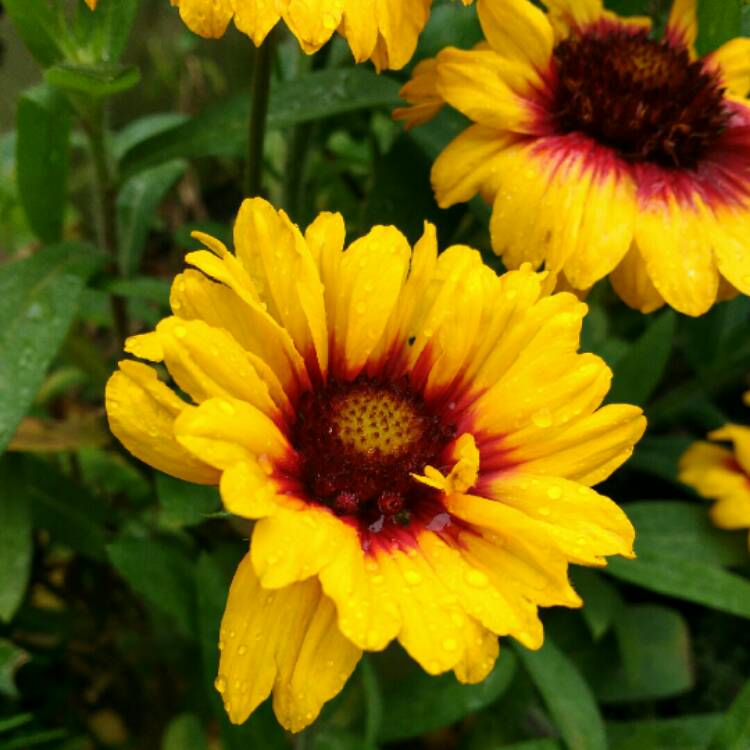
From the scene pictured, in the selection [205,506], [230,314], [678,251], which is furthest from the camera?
[205,506]

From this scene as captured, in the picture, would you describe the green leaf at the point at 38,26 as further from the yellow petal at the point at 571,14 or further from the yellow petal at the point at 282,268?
the yellow petal at the point at 571,14

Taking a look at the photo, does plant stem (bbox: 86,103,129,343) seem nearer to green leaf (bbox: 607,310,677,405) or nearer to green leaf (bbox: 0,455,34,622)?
green leaf (bbox: 0,455,34,622)

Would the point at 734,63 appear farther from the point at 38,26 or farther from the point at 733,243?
the point at 38,26

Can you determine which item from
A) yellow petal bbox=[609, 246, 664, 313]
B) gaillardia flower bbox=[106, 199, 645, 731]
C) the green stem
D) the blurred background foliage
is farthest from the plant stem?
yellow petal bbox=[609, 246, 664, 313]

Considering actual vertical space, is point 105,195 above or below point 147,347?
below

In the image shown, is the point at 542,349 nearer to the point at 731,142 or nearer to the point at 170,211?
the point at 731,142

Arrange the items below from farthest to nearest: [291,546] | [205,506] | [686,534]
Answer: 1. [686,534]
2. [205,506]
3. [291,546]

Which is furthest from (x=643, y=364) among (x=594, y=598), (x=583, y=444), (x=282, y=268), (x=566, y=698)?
(x=282, y=268)

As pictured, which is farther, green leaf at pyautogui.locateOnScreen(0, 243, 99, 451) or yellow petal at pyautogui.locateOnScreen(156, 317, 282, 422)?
green leaf at pyautogui.locateOnScreen(0, 243, 99, 451)
